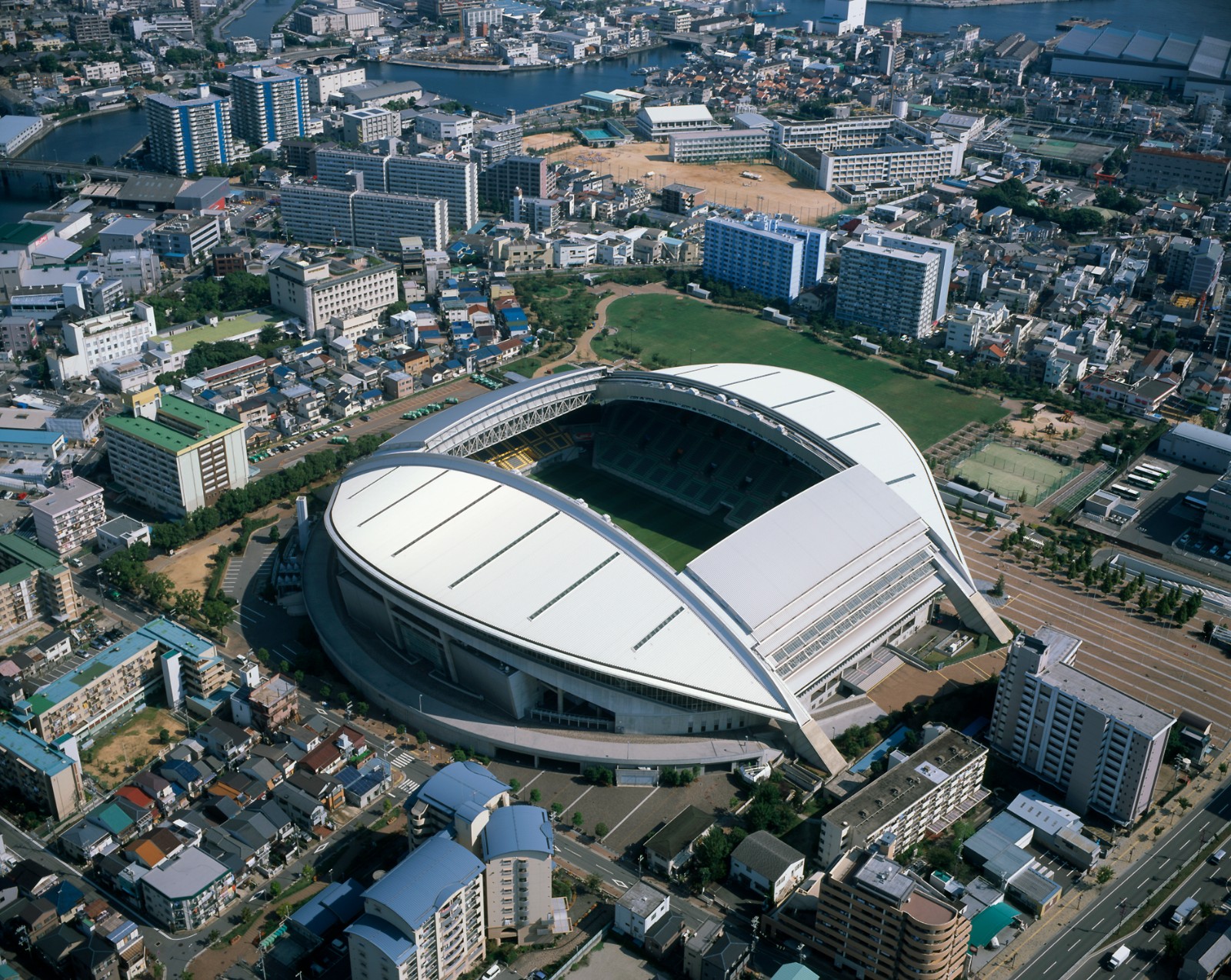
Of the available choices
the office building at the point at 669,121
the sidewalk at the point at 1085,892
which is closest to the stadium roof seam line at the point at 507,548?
the sidewalk at the point at 1085,892

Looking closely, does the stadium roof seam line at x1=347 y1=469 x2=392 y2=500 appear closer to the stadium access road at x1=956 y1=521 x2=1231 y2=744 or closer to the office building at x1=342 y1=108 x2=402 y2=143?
the stadium access road at x1=956 y1=521 x2=1231 y2=744

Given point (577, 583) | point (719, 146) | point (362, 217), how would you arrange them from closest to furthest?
point (577, 583) < point (362, 217) < point (719, 146)

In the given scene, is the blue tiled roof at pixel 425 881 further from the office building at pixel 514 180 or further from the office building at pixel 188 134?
the office building at pixel 188 134

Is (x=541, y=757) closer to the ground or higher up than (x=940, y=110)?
closer to the ground

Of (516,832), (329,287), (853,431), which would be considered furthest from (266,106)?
(516,832)

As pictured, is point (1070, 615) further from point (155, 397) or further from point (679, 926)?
point (155, 397)

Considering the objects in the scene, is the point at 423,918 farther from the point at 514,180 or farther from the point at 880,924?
the point at 514,180

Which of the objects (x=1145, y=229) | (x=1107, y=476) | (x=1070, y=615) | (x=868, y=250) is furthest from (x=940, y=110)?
(x=1070, y=615)
